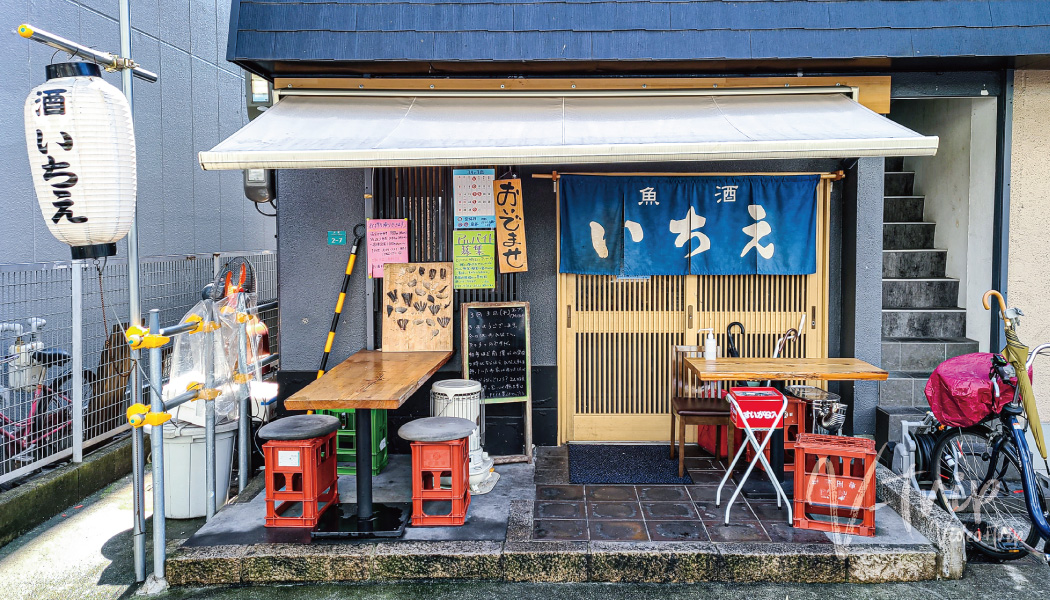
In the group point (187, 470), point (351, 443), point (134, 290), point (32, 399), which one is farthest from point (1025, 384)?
point (32, 399)

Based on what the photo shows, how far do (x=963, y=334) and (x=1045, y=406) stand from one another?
1068 mm

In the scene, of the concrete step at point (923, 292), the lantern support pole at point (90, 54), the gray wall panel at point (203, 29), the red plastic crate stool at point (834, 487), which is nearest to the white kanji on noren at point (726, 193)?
the concrete step at point (923, 292)

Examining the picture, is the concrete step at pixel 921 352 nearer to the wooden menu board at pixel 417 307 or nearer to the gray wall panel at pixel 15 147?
the wooden menu board at pixel 417 307

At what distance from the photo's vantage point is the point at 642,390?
776 centimetres

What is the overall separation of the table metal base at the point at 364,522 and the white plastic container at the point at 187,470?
1.16m

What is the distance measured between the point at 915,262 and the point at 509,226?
5.02 meters

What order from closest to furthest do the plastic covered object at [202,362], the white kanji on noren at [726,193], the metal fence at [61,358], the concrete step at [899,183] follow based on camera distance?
the plastic covered object at [202,362] < the metal fence at [61,358] < the white kanji on noren at [726,193] < the concrete step at [899,183]

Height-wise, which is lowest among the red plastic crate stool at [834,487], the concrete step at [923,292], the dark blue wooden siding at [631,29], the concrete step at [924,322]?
the red plastic crate stool at [834,487]

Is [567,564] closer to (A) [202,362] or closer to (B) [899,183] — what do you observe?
(A) [202,362]

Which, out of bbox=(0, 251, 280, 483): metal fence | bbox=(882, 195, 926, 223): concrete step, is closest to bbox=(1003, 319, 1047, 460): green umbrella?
bbox=(882, 195, 926, 223): concrete step

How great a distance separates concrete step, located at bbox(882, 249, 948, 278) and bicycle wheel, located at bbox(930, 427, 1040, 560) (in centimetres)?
281

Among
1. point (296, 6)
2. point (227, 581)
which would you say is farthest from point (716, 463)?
point (296, 6)

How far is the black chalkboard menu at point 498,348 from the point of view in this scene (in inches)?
288

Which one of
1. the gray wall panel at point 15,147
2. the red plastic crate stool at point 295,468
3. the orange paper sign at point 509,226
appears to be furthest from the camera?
the gray wall panel at point 15,147
